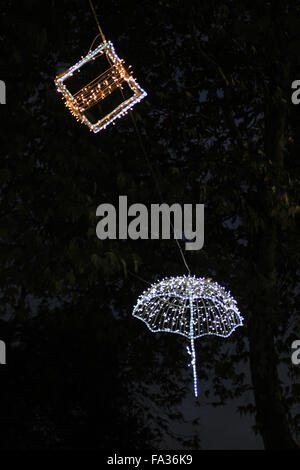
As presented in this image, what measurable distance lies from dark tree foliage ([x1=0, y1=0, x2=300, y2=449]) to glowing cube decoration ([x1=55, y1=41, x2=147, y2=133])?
1817 millimetres

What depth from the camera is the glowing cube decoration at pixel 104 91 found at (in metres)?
4.18

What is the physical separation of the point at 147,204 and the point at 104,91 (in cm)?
295

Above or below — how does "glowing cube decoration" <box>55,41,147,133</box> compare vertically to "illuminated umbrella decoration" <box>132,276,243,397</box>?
above

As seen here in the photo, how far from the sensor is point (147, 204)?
7.12 m

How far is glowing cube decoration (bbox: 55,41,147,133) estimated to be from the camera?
4.18 meters

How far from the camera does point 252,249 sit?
25.0 feet

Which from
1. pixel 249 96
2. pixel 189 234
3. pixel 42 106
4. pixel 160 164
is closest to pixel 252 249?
pixel 189 234

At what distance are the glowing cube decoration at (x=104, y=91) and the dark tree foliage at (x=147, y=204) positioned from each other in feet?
5.96

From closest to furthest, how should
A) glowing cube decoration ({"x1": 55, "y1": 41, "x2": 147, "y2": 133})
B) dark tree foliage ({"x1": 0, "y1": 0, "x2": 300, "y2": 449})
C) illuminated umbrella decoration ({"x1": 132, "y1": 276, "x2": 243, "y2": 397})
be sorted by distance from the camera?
glowing cube decoration ({"x1": 55, "y1": 41, "x2": 147, "y2": 133}), illuminated umbrella decoration ({"x1": 132, "y1": 276, "x2": 243, "y2": 397}), dark tree foliage ({"x1": 0, "y1": 0, "x2": 300, "y2": 449})

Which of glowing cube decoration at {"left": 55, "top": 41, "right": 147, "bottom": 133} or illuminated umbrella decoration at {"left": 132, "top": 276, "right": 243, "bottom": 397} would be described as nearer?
glowing cube decoration at {"left": 55, "top": 41, "right": 147, "bottom": 133}

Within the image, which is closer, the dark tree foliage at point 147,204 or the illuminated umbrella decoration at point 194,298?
the illuminated umbrella decoration at point 194,298

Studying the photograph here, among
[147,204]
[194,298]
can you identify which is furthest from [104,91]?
[147,204]

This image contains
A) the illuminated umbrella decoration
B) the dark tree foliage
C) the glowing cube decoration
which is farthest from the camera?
the dark tree foliage

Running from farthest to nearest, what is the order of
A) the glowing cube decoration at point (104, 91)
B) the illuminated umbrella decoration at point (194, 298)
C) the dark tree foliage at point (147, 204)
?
the dark tree foliage at point (147, 204) → the illuminated umbrella decoration at point (194, 298) → the glowing cube decoration at point (104, 91)
